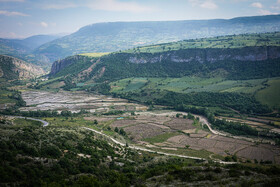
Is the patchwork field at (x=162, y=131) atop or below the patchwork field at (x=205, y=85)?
below

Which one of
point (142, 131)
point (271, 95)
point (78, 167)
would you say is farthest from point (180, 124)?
→ point (78, 167)

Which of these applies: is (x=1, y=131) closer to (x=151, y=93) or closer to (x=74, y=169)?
(x=74, y=169)

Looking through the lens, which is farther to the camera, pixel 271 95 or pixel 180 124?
pixel 271 95

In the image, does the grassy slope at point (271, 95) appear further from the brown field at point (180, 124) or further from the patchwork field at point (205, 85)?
the brown field at point (180, 124)

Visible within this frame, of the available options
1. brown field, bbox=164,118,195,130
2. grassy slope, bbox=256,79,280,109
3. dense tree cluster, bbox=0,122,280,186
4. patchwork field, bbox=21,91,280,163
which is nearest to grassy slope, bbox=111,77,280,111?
grassy slope, bbox=256,79,280,109

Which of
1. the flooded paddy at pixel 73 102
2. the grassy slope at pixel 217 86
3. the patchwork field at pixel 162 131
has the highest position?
the grassy slope at pixel 217 86

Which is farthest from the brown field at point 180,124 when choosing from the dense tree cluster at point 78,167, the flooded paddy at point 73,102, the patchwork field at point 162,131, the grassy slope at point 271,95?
the grassy slope at point 271,95

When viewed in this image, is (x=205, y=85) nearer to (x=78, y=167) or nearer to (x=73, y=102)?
(x=73, y=102)

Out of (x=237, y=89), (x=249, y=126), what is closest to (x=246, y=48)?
(x=237, y=89)
